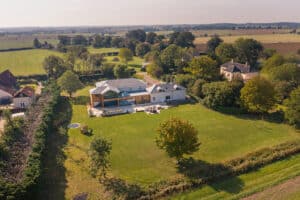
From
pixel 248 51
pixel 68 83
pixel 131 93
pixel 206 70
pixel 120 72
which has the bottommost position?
pixel 131 93

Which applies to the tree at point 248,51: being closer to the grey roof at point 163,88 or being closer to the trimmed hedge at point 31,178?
the grey roof at point 163,88

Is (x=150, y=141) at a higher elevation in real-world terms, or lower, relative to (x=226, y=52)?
lower

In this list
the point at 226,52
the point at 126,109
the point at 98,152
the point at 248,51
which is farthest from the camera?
the point at 248,51

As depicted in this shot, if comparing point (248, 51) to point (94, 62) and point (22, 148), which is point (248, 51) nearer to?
point (94, 62)

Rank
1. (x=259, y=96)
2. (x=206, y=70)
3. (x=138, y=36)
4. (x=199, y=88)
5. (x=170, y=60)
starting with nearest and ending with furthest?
(x=259, y=96), (x=199, y=88), (x=206, y=70), (x=170, y=60), (x=138, y=36)

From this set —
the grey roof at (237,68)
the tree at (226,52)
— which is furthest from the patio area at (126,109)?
the tree at (226,52)

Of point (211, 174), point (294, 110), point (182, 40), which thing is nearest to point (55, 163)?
point (211, 174)

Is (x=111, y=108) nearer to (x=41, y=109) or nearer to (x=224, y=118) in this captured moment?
(x=41, y=109)
